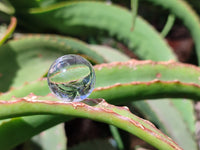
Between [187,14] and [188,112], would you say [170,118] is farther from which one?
[187,14]

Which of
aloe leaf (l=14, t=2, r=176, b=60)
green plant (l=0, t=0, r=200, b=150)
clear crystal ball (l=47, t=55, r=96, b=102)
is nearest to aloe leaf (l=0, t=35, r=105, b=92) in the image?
green plant (l=0, t=0, r=200, b=150)

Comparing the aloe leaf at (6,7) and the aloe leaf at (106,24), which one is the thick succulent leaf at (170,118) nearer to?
the aloe leaf at (106,24)

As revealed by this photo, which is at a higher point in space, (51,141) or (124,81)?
(124,81)

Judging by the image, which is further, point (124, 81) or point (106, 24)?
point (106, 24)

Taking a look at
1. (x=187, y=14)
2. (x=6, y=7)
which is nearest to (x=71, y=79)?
(x=6, y=7)

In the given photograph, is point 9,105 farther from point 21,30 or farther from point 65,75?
point 21,30

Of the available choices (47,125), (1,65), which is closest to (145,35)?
(1,65)

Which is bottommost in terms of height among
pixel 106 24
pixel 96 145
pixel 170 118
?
pixel 96 145

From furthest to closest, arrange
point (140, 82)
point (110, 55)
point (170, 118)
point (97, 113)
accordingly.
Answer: point (110, 55), point (170, 118), point (140, 82), point (97, 113)

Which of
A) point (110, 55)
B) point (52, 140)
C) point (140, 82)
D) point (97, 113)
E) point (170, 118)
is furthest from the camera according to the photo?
point (110, 55)
